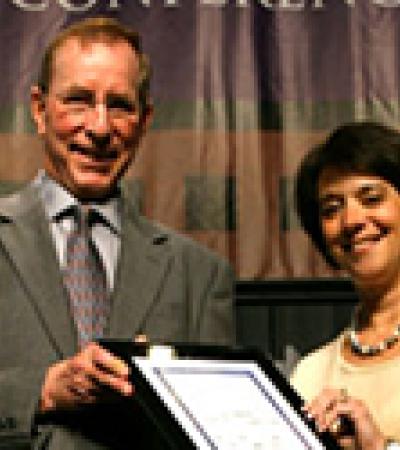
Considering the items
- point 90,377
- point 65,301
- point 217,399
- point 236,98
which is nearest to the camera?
point 90,377

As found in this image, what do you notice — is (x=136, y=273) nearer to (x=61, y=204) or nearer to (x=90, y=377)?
(x=61, y=204)

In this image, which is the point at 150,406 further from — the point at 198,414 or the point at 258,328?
the point at 258,328

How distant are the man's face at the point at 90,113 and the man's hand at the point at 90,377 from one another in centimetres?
33

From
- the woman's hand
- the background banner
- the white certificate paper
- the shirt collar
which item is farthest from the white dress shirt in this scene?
the background banner

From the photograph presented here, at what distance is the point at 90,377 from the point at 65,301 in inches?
9.3

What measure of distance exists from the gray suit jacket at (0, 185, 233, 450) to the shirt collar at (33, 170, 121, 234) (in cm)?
1

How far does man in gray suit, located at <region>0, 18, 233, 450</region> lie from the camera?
144 cm

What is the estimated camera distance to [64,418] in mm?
1376

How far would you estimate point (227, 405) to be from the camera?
4.52 ft

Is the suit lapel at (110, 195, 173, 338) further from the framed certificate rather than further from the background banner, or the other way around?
the background banner

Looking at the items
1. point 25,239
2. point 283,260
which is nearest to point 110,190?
point 25,239

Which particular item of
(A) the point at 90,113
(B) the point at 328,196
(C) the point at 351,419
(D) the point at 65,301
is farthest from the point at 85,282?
(B) the point at 328,196


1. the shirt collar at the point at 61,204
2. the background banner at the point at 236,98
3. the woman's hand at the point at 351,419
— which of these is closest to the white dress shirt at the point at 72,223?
the shirt collar at the point at 61,204

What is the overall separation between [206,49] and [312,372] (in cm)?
100
